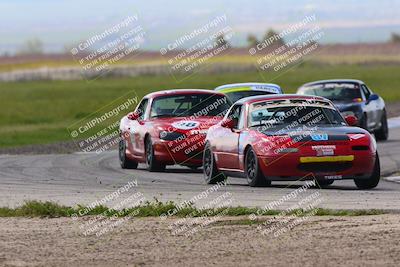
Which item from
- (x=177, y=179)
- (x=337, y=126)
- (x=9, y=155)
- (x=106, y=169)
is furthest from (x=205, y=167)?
(x=9, y=155)

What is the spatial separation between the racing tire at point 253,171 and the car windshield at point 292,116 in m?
0.55

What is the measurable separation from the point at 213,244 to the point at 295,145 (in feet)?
19.0

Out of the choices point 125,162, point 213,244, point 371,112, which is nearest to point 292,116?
point 125,162

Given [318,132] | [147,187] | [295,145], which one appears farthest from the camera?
[147,187]

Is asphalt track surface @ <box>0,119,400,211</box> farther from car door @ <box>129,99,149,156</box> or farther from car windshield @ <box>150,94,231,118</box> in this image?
car windshield @ <box>150,94,231,118</box>

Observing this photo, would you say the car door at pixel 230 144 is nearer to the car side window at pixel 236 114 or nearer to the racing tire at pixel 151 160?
the car side window at pixel 236 114

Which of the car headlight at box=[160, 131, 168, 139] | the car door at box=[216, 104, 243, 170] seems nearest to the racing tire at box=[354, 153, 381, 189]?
the car door at box=[216, 104, 243, 170]

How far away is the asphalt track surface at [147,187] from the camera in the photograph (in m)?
15.6

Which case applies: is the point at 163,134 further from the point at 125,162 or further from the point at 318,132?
the point at 318,132

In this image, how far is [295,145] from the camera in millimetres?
17141

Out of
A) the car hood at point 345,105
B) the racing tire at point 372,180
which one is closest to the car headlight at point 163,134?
the racing tire at point 372,180

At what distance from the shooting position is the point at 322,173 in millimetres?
17125

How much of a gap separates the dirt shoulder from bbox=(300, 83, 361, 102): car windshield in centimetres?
1808

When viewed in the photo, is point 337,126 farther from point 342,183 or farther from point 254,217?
point 254,217
